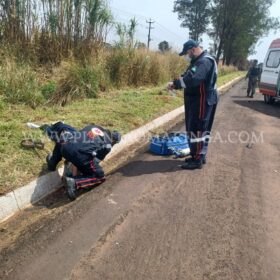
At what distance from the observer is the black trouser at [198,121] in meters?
5.59

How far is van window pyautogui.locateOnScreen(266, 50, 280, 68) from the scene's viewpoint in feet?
43.3

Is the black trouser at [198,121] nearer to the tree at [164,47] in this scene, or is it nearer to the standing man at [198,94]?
the standing man at [198,94]

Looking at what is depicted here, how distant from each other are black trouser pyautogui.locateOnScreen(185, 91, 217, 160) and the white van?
844 centimetres

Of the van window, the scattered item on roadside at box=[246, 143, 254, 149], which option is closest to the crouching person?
the scattered item on roadside at box=[246, 143, 254, 149]

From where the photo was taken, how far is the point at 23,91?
743 cm

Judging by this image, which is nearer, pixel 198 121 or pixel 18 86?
pixel 198 121

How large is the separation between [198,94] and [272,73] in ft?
29.6

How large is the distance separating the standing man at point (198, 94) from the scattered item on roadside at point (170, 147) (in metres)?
0.46

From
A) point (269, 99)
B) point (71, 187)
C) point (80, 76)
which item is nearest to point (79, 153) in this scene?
point (71, 187)

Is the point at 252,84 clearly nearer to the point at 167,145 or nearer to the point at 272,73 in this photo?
the point at 272,73

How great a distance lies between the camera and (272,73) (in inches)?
528

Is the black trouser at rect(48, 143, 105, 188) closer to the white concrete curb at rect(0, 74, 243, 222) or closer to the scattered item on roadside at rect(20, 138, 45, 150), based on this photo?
the white concrete curb at rect(0, 74, 243, 222)

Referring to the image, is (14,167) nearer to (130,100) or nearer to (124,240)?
(124,240)

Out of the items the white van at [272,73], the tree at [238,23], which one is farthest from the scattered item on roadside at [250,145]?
the tree at [238,23]
